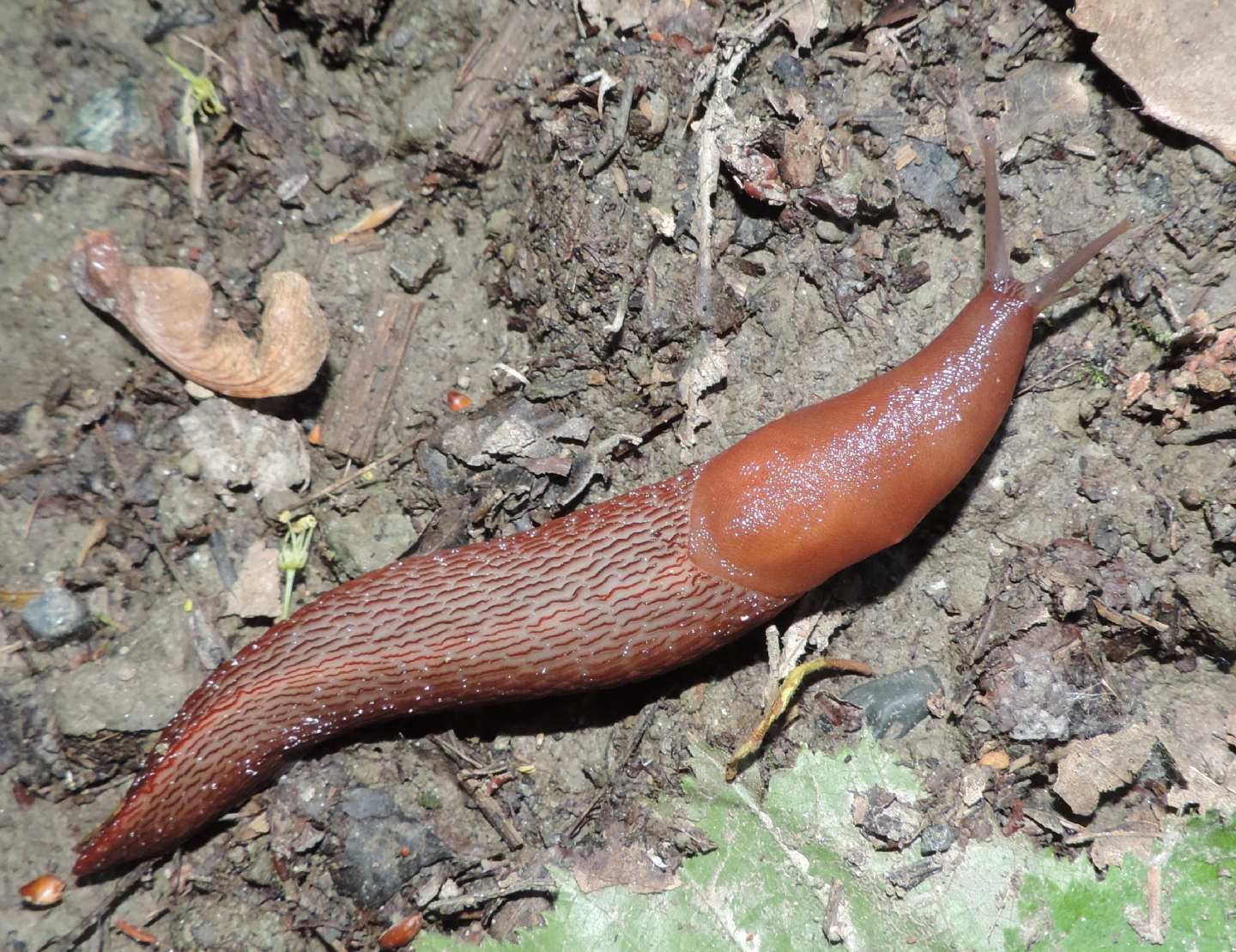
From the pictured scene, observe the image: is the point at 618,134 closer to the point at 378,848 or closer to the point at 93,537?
the point at 93,537

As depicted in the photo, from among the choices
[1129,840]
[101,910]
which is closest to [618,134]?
[1129,840]

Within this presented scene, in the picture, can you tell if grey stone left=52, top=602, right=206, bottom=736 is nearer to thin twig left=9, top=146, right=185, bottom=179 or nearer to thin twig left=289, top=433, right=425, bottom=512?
thin twig left=289, top=433, right=425, bottom=512

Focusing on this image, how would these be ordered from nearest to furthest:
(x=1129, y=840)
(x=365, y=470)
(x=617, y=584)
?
(x=1129, y=840) → (x=617, y=584) → (x=365, y=470)

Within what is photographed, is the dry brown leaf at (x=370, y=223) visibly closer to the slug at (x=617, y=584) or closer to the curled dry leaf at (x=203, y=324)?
the curled dry leaf at (x=203, y=324)

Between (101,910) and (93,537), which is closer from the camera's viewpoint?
(101,910)

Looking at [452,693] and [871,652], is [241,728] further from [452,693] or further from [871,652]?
[871,652]

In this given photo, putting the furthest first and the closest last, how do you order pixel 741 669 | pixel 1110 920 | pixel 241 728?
pixel 741 669
pixel 241 728
pixel 1110 920

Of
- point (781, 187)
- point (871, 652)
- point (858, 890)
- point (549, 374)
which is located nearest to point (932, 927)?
point (858, 890)

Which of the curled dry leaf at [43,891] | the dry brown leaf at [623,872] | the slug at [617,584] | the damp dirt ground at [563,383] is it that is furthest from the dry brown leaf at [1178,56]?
the curled dry leaf at [43,891]
